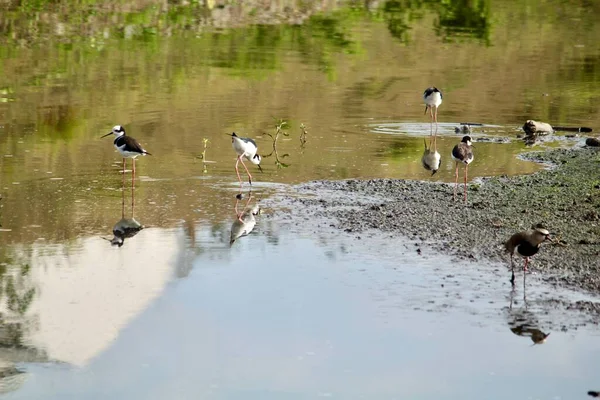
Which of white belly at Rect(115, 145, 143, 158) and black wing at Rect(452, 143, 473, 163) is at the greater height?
black wing at Rect(452, 143, 473, 163)

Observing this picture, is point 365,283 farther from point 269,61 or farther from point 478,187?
point 269,61

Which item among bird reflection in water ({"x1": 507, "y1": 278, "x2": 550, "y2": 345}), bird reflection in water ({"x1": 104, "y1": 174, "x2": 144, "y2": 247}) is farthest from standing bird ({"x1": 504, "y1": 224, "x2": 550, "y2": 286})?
bird reflection in water ({"x1": 104, "y1": 174, "x2": 144, "y2": 247})

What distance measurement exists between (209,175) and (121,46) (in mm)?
11321

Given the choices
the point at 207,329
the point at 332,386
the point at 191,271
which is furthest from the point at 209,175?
the point at 332,386

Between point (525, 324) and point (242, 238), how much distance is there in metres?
3.31

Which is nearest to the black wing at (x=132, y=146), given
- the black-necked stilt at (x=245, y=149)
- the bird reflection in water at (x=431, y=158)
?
the black-necked stilt at (x=245, y=149)

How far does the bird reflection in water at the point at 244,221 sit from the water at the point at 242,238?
10 centimetres

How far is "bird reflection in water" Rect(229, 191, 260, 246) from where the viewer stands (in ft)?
34.0

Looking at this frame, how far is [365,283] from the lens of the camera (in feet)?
29.1

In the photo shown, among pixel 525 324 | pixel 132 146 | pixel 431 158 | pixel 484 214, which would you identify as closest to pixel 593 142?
pixel 431 158

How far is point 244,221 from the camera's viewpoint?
10797 mm

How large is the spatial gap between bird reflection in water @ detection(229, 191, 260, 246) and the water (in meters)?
0.10

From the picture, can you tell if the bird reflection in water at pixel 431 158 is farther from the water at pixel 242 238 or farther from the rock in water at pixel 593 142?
the rock in water at pixel 593 142

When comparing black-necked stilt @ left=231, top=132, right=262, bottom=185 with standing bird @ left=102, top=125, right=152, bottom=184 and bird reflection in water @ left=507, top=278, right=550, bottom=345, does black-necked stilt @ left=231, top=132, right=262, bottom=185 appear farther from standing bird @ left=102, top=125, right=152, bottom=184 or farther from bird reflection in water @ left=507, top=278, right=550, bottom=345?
bird reflection in water @ left=507, top=278, right=550, bottom=345
